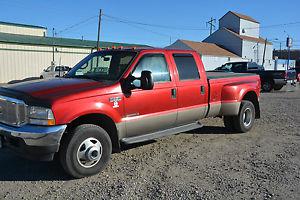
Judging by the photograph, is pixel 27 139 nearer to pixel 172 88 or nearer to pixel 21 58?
pixel 172 88

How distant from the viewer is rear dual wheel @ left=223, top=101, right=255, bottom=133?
309 inches

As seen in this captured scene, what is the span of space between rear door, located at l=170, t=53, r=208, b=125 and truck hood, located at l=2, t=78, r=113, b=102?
1.58 meters

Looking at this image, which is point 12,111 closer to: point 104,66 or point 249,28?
point 104,66

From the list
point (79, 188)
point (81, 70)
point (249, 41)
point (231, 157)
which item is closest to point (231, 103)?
point (231, 157)

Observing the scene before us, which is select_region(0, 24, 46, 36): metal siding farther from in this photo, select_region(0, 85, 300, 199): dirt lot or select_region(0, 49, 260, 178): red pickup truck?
select_region(0, 85, 300, 199): dirt lot

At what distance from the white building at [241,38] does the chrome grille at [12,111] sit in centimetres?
5945

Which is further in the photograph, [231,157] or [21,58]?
[21,58]

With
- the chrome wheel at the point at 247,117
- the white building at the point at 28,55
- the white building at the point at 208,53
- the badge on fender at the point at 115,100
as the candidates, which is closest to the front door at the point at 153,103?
the badge on fender at the point at 115,100

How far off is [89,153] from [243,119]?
14.2ft

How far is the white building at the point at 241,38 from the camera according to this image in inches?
2437

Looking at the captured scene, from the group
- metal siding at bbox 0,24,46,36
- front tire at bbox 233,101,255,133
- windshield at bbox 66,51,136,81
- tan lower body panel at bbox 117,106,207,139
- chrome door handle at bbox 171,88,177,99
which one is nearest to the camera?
tan lower body panel at bbox 117,106,207,139

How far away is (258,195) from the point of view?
4.37 metres

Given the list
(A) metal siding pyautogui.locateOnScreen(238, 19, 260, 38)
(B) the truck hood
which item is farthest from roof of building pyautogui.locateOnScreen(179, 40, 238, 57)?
(B) the truck hood

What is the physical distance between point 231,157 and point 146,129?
1587 millimetres
